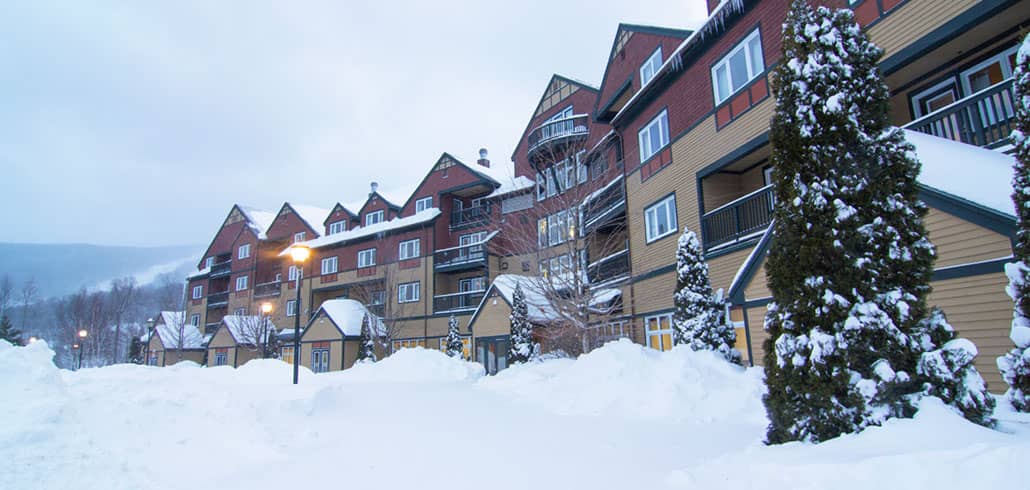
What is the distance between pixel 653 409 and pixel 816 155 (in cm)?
518

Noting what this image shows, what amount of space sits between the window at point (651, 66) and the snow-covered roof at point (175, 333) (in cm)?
4424

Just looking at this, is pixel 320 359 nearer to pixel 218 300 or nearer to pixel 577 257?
pixel 218 300

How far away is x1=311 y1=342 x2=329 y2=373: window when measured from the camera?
33.8m

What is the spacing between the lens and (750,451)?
5.22 meters

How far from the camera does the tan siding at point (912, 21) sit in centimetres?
916

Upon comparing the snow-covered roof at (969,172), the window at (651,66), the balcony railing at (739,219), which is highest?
the window at (651,66)

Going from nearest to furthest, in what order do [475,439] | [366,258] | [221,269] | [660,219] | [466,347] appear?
[475,439], [660,219], [466,347], [366,258], [221,269]

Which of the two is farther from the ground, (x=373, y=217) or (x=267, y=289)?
(x=373, y=217)

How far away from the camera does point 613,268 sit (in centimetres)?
2084

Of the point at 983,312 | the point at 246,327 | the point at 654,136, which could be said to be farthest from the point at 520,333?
the point at 246,327

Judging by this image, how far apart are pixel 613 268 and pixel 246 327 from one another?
3214 centimetres

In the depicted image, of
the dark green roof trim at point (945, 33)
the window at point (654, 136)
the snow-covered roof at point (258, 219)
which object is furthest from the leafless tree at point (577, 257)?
the snow-covered roof at point (258, 219)

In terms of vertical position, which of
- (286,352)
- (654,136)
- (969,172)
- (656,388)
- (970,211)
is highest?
(654,136)

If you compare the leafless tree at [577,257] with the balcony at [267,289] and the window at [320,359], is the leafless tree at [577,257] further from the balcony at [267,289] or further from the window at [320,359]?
the balcony at [267,289]
